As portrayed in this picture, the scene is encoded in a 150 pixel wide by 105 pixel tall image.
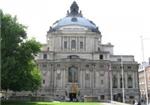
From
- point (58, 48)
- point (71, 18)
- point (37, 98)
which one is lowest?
point (37, 98)

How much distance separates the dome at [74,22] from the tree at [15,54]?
53.4 meters

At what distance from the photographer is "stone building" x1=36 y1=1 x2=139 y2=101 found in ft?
350

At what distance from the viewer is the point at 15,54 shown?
5659cm

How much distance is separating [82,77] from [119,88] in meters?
13.1

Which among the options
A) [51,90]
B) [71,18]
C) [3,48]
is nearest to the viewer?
[3,48]

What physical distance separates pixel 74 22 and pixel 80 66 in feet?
52.2

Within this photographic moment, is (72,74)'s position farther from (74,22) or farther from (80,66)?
(74,22)

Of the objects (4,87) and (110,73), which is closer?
(4,87)

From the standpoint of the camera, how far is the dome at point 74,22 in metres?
113

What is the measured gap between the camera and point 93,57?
109938 mm

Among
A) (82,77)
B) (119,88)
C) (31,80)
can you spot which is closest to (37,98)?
(31,80)

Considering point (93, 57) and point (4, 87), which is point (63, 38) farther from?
point (4, 87)

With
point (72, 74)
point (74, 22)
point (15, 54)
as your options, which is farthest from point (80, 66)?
point (15, 54)

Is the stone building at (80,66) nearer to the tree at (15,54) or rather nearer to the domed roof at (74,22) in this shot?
the domed roof at (74,22)
